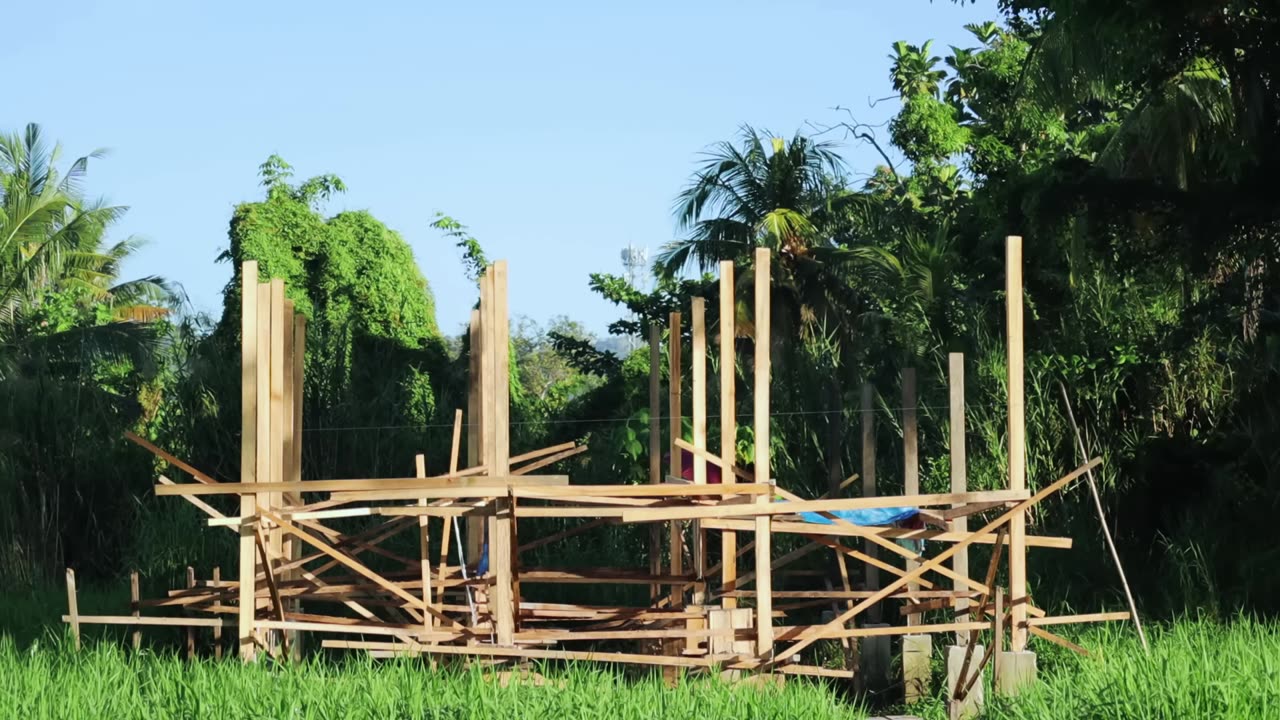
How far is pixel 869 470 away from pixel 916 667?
59.6 inches

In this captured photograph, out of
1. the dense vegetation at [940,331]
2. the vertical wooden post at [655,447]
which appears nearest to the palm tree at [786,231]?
the dense vegetation at [940,331]

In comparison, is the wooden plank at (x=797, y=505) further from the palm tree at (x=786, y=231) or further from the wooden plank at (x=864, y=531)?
the palm tree at (x=786, y=231)

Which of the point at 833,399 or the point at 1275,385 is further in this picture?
the point at 1275,385

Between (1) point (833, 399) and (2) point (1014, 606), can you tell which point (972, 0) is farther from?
(2) point (1014, 606)

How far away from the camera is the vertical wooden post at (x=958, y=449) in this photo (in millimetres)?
10367

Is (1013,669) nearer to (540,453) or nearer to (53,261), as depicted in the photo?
(540,453)

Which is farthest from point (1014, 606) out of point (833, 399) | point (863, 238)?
point (863, 238)

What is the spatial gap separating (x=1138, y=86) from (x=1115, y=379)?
113 inches

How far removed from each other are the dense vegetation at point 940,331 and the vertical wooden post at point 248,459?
4.51 meters

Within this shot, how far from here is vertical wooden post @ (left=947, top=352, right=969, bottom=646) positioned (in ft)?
34.0

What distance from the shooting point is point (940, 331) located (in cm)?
1675

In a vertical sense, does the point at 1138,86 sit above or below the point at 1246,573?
above

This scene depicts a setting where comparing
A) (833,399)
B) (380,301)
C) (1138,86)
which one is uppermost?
(1138,86)

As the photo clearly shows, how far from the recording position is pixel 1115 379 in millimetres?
15039
